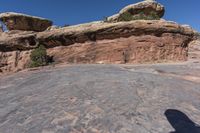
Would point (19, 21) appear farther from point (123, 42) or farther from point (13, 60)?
point (123, 42)

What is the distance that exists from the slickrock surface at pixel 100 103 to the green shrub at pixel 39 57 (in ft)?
30.2

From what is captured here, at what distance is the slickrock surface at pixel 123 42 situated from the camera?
21312 millimetres

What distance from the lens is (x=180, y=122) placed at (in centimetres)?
772

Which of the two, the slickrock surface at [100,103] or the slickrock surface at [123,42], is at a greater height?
the slickrock surface at [123,42]

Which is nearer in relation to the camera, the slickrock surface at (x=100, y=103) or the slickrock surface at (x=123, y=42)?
the slickrock surface at (x=100, y=103)

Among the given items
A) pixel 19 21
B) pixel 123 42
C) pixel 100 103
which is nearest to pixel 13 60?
pixel 19 21

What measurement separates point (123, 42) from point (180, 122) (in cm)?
1433

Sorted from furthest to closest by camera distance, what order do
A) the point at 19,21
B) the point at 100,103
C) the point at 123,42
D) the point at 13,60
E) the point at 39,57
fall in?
the point at 19,21
the point at 13,60
the point at 39,57
the point at 123,42
the point at 100,103

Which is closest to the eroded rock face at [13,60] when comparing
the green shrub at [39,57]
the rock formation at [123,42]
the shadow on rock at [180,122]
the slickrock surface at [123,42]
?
the green shrub at [39,57]

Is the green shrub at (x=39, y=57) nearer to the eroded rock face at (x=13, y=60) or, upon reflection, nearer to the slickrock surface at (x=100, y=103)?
the eroded rock face at (x=13, y=60)

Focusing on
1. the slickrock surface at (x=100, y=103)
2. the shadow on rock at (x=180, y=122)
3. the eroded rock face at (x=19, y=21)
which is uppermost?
the eroded rock face at (x=19, y=21)

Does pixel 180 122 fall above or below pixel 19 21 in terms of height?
below

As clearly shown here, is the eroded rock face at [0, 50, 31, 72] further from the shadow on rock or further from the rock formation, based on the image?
the shadow on rock

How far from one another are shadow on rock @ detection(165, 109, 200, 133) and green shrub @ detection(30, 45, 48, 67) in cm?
1480
